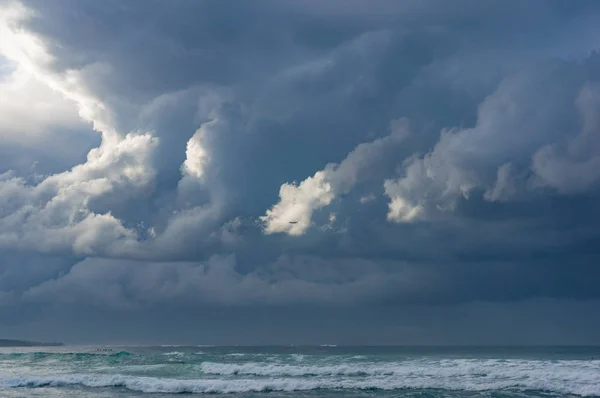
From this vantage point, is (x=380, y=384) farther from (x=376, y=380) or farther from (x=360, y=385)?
(x=376, y=380)

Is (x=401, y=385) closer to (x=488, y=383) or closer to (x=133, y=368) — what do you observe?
(x=488, y=383)

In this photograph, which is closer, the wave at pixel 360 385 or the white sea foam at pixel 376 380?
the wave at pixel 360 385

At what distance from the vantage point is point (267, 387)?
137ft

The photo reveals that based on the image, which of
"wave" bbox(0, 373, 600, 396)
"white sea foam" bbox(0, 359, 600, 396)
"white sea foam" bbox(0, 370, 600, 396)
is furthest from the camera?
"white sea foam" bbox(0, 359, 600, 396)

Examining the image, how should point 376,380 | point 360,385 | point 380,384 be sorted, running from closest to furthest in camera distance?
point 360,385 → point 380,384 → point 376,380

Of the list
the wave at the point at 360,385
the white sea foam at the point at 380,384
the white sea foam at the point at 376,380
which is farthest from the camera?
the white sea foam at the point at 376,380

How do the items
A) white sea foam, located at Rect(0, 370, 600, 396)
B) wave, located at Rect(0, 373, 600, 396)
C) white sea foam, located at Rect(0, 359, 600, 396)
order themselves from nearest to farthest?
wave, located at Rect(0, 373, 600, 396) < white sea foam, located at Rect(0, 370, 600, 396) < white sea foam, located at Rect(0, 359, 600, 396)

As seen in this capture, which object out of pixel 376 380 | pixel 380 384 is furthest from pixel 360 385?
pixel 376 380

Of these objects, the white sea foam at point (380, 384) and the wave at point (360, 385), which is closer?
the wave at point (360, 385)

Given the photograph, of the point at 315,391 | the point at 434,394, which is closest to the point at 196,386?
the point at 315,391

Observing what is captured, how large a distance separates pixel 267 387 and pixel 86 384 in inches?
634

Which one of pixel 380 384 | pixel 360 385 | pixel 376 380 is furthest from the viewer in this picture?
pixel 376 380

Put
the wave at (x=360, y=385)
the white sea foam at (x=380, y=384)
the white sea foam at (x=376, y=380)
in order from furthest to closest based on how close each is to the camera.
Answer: the white sea foam at (x=376, y=380), the white sea foam at (x=380, y=384), the wave at (x=360, y=385)

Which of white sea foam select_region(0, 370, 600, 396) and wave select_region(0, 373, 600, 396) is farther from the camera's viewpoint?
white sea foam select_region(0, 370, 600, 396)
